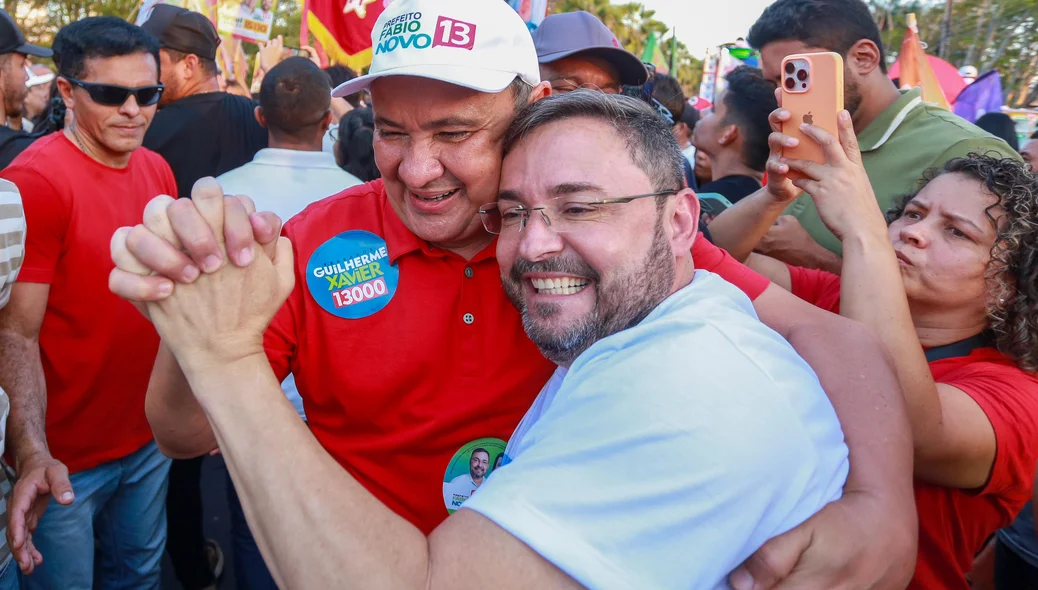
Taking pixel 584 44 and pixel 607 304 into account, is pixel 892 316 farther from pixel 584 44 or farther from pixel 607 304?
pixel 584 44

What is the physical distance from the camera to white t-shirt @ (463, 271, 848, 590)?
1.12 meters

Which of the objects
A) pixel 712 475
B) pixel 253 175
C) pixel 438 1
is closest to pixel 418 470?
pixel 712 475

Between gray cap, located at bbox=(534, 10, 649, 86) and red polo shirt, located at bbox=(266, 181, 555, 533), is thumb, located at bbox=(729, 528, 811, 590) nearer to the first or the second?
red polo shirt, located at bbox=(266, 181, 555, 533)

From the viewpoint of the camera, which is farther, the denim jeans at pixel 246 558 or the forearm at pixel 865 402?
the denim jeans at pixel 246 558

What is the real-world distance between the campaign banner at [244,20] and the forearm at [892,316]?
7.65 m

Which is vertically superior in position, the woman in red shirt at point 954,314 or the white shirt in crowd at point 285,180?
the woman in red shirt at point 954,314

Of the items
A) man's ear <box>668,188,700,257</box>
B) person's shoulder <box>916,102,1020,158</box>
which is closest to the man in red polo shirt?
man's ear <box>668,188,700,257</box>

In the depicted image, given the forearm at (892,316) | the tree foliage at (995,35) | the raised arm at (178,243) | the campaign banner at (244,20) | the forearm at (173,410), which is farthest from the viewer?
the tree foliage at (995,35)

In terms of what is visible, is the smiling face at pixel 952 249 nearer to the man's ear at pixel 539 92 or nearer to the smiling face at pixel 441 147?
the man's ear at pixel 539 92

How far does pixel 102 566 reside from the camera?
338 cm

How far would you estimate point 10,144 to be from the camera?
3629 mm

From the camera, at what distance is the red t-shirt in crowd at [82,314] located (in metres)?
2.80

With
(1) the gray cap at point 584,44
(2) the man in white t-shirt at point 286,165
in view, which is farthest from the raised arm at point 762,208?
(2) the man in white t-shirt at point 286,165

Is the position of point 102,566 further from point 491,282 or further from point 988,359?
point 988,359
